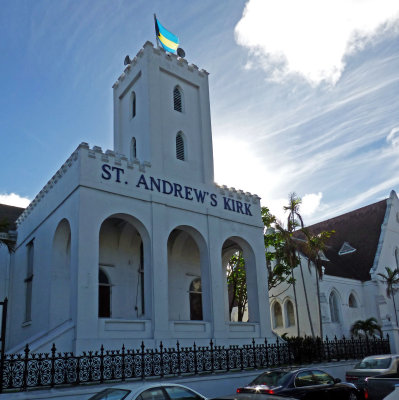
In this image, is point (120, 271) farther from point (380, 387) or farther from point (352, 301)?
point (352, 301)

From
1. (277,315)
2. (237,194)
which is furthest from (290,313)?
(237,194)

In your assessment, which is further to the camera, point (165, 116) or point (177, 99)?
point (177, 99)

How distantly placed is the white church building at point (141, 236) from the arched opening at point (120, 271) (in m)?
0.05

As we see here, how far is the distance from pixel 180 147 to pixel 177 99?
103 inches

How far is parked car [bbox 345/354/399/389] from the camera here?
1478cm

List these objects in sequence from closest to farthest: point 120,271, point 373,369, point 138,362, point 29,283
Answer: point 138,362 → point 373,369 → point 120,271 → point 29,283

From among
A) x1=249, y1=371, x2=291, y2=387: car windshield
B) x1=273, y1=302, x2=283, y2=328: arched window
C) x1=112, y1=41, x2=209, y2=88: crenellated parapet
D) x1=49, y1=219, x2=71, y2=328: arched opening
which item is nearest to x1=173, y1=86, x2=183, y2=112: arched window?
x1=112, y1=41, x2=209, y2=88: crenellated parapet

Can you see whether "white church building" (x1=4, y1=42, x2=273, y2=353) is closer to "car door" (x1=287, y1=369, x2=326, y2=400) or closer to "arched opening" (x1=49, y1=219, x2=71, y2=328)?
"arched opening" (x1=49, y1=219, x2=71, y2=328)

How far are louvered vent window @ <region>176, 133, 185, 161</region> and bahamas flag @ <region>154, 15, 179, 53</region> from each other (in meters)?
4.88

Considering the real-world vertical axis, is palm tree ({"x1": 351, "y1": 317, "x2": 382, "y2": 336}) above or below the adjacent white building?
below

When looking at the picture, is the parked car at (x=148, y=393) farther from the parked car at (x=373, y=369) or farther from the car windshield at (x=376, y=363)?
the car windshield at (x=376, y=363)

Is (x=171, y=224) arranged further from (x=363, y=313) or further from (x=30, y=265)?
(x=363, y=313)

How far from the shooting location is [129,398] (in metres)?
8.07

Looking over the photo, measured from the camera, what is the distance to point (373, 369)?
49.8 ft
